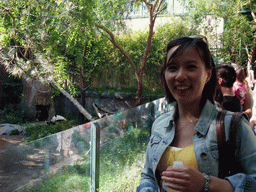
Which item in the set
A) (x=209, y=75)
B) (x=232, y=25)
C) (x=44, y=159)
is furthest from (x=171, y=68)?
(x=232, y=25)

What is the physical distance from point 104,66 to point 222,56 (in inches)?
207

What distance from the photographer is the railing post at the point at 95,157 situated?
8.14 feet

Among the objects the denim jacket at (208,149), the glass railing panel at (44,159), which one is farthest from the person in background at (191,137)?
the glass railing panel at (44,159)

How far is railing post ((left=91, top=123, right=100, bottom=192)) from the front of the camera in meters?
2.48

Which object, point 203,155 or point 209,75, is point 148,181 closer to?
point 203,155

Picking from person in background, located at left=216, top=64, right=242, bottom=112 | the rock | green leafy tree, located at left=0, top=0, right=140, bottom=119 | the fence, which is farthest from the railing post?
the rock

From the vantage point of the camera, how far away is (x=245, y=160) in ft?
2.69

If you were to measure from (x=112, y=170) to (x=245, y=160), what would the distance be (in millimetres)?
2309

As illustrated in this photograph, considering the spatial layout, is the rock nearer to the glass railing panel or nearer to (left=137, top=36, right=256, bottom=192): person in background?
the glass railing panel

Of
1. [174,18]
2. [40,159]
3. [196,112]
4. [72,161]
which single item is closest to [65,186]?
[72,161]

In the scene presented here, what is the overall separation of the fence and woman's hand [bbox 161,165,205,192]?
1.14m

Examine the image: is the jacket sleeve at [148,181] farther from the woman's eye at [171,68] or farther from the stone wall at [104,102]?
the stone wall at [104,102]

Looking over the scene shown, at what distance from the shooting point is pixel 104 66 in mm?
11656

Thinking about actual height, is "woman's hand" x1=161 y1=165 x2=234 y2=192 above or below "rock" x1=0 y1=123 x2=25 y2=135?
above
